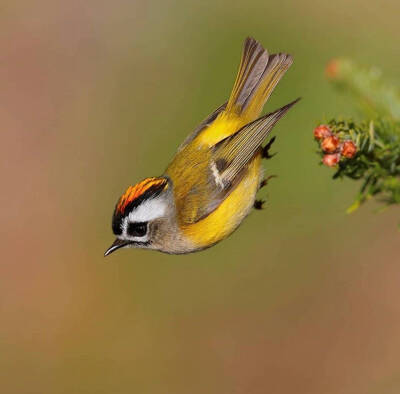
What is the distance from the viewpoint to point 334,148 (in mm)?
2143

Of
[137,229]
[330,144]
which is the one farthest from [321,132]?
[137,229]

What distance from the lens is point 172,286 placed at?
620cm

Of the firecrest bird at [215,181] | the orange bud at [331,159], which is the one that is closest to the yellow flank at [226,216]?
the firecrest bird at [215,181]

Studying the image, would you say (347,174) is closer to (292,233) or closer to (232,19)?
(292,233)

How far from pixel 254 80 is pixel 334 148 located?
180 centimetres

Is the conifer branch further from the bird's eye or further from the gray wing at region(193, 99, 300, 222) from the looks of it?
the bird's eye

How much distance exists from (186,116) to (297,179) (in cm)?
139

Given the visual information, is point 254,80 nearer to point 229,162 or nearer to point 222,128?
point 222,128

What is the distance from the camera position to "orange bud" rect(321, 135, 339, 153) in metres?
2.14

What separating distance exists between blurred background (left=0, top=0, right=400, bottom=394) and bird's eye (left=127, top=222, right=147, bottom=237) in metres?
2.50

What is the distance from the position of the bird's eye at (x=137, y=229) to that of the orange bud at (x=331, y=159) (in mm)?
1518

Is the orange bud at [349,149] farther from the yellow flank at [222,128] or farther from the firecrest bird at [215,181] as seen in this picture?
the yellow flank at [222,128]

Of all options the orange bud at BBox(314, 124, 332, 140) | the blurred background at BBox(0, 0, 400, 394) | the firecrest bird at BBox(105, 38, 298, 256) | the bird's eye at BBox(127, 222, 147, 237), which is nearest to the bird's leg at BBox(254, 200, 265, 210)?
the firecrest bird at BBox(105, 38, 298, 256)

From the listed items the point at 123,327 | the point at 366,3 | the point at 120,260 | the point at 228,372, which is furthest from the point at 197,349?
the point at 366,3
